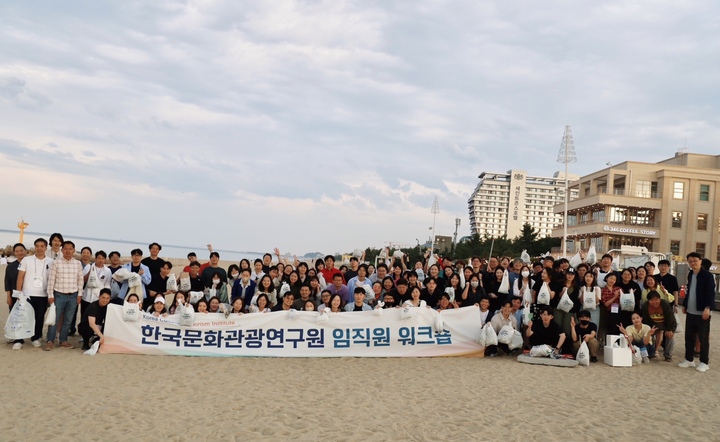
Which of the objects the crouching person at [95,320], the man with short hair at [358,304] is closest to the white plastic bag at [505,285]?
the man with short hair at [358,304]

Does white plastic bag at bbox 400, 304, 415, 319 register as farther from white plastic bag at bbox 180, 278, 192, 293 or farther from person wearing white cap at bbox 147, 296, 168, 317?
person wearing white cap at bbox 147, 296, 168, 317

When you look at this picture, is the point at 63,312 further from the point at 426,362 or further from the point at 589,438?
the point at 589,438

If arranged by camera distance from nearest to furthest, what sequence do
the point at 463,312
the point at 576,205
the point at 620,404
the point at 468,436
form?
the point at 468,436, the point at 620,404, the point at 463,312, the point at 576,205

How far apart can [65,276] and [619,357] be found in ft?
32.2

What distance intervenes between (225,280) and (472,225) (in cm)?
16845

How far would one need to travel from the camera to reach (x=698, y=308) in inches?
365

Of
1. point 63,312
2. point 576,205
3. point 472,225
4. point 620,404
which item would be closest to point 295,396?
point 620,404

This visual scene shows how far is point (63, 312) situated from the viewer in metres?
9.49

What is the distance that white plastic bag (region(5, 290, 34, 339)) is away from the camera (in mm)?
9102

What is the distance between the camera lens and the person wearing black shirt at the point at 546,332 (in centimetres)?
959

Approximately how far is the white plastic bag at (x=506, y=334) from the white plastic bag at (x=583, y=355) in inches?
45.6

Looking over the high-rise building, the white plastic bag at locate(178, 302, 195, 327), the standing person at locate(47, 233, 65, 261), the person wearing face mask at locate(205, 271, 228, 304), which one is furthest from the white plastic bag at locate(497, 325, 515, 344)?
the high-rise building

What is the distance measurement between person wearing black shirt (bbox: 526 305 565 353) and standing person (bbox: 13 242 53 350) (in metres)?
8.68

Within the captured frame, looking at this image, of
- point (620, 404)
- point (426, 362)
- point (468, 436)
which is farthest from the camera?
point (426, 362)
